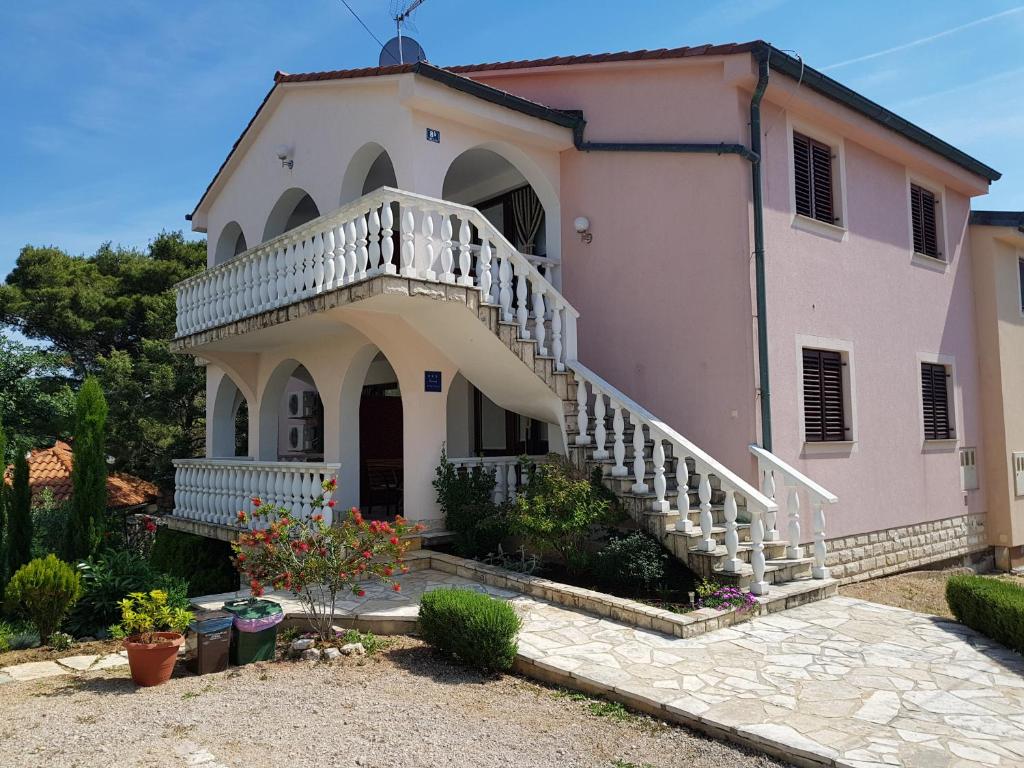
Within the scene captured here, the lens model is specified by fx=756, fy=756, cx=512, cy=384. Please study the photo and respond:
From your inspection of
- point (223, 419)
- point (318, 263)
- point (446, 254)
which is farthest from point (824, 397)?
point (223, 419)

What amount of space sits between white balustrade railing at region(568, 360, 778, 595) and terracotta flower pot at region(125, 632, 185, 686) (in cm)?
499

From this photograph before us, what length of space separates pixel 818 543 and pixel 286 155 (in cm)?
995

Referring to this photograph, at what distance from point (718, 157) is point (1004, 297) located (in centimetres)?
826

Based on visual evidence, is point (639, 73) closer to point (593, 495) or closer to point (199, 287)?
point (593, 495)

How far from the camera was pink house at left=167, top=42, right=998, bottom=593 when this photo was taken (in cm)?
889

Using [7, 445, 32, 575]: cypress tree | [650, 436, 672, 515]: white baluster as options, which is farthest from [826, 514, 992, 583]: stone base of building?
[7, 445, 32, 575]: cypress tree

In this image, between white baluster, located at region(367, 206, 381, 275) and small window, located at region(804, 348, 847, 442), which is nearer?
white baluster, located at region(367, 206, 381, 275)

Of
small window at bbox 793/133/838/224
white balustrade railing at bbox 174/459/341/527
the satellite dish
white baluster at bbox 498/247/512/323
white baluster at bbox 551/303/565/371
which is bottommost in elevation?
white balustrade railing at bbox 174/459/341/527

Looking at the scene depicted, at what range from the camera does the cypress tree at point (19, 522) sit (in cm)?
909

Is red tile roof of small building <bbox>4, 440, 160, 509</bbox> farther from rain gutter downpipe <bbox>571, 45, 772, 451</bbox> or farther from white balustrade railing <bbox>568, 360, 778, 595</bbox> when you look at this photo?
rain gutter downpipe <bbox>571, 45, 772, 451</bbox>

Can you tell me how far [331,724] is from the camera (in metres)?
5.02

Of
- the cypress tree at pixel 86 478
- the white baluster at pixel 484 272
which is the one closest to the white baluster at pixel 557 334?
the white baluster at pixel 484 272

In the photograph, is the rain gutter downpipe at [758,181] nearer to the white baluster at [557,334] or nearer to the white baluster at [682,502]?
the white baluster at [682,502]

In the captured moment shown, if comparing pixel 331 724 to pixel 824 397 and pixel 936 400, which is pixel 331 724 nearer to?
pixel 824 397
